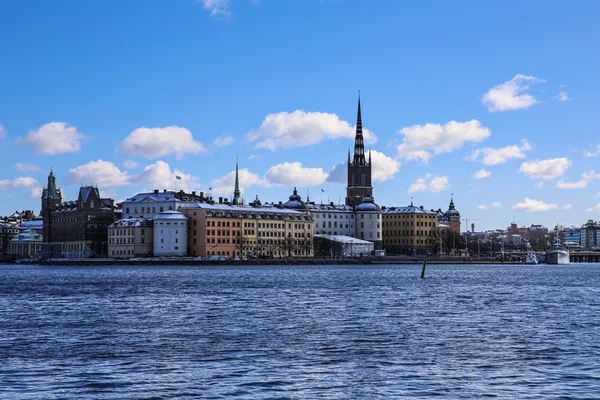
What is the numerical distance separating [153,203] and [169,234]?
16432 millimetres

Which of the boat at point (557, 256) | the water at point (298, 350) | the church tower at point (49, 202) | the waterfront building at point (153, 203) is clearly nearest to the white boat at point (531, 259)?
the boat at point (557, 256)

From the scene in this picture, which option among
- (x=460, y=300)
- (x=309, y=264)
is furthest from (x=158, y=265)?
(x=460, y=300)

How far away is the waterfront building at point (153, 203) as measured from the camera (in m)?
155

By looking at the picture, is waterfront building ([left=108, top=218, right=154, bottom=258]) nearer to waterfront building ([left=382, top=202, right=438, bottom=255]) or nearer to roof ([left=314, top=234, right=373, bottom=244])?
roof ([left=314, top=234, right=373, bottom=244])

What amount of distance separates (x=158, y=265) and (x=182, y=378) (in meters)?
113

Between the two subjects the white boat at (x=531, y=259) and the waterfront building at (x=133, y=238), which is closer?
the waterfront building at (x=133, y=238)

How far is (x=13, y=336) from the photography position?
2992cm

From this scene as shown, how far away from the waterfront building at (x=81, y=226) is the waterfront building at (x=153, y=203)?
5011 mm

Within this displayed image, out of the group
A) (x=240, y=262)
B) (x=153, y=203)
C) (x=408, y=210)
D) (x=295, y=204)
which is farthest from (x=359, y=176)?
(x=240, y=262)

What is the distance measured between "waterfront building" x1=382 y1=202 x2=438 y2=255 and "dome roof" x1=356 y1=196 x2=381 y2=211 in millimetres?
6114

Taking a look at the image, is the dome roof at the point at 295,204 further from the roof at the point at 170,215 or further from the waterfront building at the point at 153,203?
the roof at the point at 170,215

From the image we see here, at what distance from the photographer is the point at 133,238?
14525cm

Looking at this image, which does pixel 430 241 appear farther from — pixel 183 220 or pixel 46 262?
pixel 46 262

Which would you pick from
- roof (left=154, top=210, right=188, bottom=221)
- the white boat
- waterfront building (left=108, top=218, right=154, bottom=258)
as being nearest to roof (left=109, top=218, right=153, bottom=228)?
waterfront building (left=108, top=218, right=154, bottom=258)
